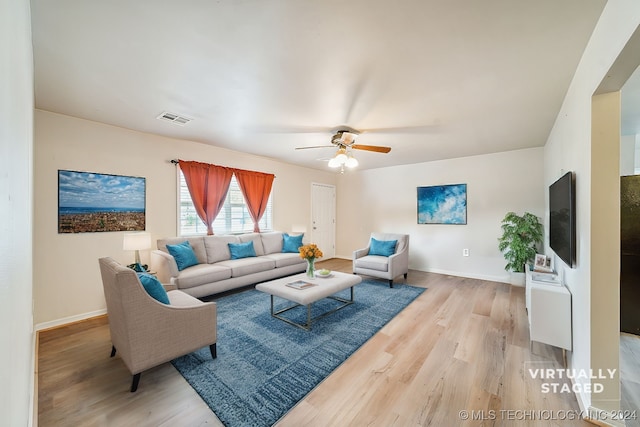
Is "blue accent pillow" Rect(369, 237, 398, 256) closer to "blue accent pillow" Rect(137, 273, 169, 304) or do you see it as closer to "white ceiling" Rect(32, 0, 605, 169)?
"white ceiling" Rect(32, 0, 605, 169)

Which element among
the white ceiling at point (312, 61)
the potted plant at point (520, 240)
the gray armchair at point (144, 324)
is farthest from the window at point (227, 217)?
the potted plant at point (520, 240)

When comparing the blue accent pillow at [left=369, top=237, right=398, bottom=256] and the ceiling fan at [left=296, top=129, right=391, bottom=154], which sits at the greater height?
the ceiling fan at [left=296, top=129, right=391, bottom=154]

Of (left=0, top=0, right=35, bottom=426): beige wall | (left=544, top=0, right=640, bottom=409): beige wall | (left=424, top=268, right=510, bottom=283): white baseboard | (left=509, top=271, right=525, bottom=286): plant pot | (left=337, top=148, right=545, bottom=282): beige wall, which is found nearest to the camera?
(left=0, top=0, right=35, bottom=426): beige wall

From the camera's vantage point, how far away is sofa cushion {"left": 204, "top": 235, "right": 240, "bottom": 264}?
4113 mm

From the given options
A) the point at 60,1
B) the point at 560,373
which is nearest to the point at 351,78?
the point at 60,1

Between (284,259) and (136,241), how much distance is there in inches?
89.4

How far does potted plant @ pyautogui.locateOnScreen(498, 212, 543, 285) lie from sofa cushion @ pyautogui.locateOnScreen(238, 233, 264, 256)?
424cm

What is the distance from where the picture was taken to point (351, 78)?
217cm

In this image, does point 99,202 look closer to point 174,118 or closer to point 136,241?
point 136,241

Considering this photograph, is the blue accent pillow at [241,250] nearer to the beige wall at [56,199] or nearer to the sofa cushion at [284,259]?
the sofa cushion at [284,259]

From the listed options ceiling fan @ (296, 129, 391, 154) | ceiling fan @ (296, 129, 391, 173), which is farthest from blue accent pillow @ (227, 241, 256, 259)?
ceiling fan @ (296, 129, 391, 154)

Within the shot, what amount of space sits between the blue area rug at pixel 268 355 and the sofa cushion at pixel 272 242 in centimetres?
140

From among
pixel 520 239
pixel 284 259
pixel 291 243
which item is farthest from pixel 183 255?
pixel 520 239

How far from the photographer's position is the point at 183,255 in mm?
3641
